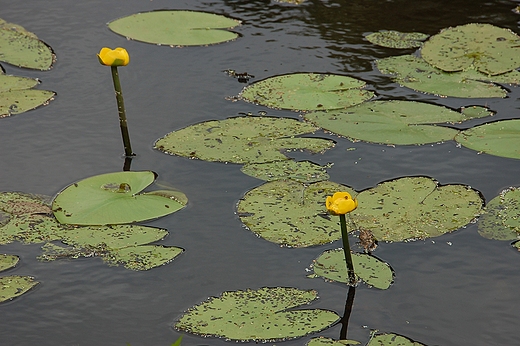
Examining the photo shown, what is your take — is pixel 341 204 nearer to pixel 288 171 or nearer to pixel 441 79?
pixel 288 171

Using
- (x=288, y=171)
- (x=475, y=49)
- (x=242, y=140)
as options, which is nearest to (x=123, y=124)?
(x=242, y=140)

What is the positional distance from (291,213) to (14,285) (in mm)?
1350

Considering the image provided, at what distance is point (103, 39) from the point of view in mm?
5473

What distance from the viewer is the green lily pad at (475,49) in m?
5.07

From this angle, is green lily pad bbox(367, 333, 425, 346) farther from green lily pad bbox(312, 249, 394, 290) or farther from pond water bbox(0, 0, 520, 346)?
green lily pad bbox(312, 249, 394, 290)

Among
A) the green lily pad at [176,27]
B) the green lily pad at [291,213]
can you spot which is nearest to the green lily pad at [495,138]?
the green lily pad at [291,213]

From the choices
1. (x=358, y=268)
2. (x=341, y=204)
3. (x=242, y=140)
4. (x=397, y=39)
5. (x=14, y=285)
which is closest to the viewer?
(x=341, y=204)

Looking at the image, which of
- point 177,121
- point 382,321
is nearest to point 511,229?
point 382,321

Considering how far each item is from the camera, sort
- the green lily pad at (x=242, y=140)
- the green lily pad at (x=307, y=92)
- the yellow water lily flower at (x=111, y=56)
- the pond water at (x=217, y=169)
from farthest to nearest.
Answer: the green lily pad at (x=307, y=92)
the green lily pad at (x=242, y=140)
the yellow water lily flower at (x=111, y=56)
the pond water at (x=217, y=169)

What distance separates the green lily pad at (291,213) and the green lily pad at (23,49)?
222cm

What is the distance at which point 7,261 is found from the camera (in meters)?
3.28

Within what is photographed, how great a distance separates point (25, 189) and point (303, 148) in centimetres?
158

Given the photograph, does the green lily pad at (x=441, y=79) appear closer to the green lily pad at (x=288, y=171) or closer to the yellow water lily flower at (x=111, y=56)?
the green lily pad at (x=288, y=171)

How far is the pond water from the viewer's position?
3.03m
